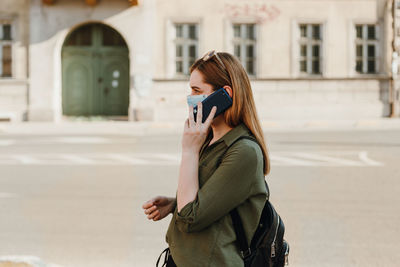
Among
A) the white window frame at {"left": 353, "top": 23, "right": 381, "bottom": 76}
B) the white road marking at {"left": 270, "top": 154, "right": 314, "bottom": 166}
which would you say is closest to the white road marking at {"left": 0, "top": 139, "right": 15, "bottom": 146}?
the white road marking at {"left": 270, "top": 154, "right": 314, "bottom": 166}

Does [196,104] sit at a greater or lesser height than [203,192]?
greater

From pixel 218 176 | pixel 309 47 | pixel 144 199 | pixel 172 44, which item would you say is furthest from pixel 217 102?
pixel 309 47

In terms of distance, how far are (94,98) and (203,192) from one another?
72.4ft

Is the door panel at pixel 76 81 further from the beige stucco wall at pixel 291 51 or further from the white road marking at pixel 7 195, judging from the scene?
the white road marking at pixel 7 195

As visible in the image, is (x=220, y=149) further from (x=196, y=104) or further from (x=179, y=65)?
(x=179, y=65)

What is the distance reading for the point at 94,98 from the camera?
23.9m

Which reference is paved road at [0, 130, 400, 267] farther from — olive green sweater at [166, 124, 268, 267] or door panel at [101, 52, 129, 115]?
door panel at [101, 52, 129, 115]

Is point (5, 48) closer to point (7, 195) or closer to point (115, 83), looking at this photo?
point (115, 83)

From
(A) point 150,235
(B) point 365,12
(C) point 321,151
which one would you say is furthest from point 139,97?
(A) point 150,235

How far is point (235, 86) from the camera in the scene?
227cm

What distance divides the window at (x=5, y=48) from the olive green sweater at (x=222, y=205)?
22058mm

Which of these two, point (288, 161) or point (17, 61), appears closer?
point (288, 161)

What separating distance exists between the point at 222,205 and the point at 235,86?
0.42 meters

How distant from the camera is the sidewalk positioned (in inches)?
751
